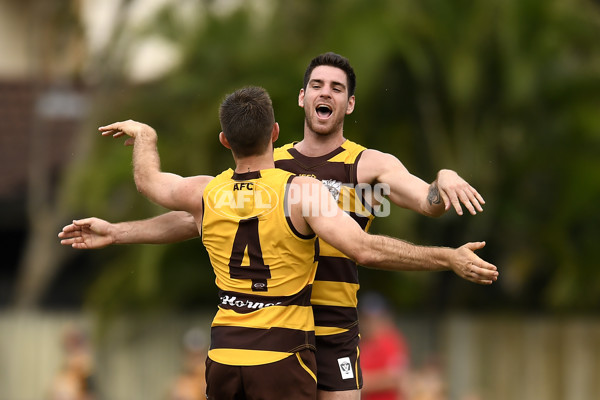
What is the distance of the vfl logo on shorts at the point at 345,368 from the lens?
6.46m

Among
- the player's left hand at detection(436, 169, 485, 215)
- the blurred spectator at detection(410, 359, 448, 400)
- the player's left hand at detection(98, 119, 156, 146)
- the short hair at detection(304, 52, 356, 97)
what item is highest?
the short hair at detection(304, 52, 356, 97)

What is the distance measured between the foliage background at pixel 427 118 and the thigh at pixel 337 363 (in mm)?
7391

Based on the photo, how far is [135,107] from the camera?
50.7 feet

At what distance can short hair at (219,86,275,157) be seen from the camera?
5.82 metres

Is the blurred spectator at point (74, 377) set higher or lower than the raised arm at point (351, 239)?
lower

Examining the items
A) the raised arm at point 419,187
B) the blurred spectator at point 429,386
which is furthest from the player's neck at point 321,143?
the blurred spectator at point 429,386

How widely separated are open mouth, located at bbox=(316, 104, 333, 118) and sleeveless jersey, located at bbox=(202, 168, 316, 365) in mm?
807

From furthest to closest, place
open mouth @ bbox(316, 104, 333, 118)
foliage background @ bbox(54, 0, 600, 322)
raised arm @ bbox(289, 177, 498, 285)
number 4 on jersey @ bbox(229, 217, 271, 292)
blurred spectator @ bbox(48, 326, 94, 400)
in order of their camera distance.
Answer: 1. foliage background @ bbox(54, 0, 600, 322)
2. blurred spectator @ bbox(48, 326, 94, 400)
3. open mouth @ bbox(316, 104, 333, 118)
4. number 4 on jersey @ bbox(229, 217, 271, 292)
5. raised arm @ bbox(289, 177, 498, 285)

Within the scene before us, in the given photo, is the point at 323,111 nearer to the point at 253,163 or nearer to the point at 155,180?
the point at 253,163

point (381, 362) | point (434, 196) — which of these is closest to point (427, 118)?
point (381, 362)

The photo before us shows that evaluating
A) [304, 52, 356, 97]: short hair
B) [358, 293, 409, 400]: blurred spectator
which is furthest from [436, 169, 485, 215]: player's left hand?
[358, 293, 409, 400]: blurred spectator

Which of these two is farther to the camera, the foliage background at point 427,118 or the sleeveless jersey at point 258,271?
the foliage background at point 427,118

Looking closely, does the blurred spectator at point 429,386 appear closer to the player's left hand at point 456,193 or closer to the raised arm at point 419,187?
the raised arm at point 419,187

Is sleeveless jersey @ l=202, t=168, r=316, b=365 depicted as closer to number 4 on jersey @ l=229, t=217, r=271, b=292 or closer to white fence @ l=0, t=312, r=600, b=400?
number 4 on jersey @ l=229, t=217, r=271, b=292
